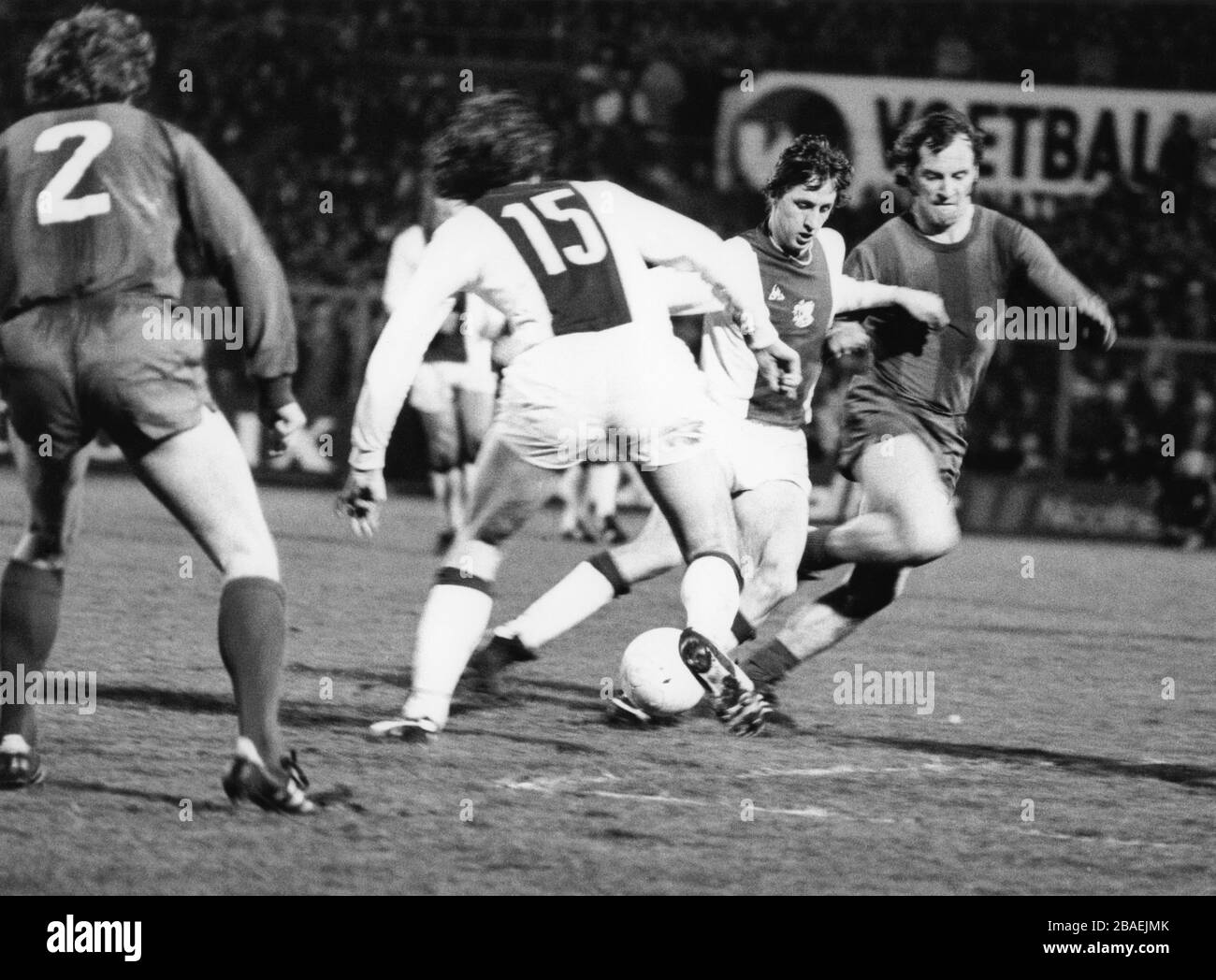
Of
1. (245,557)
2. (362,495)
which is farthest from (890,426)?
(245,557)

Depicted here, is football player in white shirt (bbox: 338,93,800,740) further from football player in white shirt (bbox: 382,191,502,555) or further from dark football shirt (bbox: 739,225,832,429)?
football player in white shirt (bbox: 382,191,502,555)

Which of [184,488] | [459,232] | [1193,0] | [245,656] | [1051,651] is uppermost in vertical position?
[1193,0]

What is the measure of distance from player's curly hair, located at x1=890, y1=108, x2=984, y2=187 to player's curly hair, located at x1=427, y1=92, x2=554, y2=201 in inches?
69.2

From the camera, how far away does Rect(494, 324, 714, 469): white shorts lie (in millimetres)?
5793

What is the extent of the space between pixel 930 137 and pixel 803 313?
775 millimetres

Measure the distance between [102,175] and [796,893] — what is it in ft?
7.75

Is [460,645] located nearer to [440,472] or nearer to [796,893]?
[796,893]

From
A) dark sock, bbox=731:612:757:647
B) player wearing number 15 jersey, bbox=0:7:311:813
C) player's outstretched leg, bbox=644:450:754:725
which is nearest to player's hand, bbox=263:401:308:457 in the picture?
player wearing number 15 jersey, bbox=0:7:311:813

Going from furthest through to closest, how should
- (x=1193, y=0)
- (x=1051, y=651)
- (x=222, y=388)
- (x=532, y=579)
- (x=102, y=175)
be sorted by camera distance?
(x=1193, y=0)
(x=222, y=388)
(x=532, y=579)
(x=1051, y=651)
(x=102, y=175)

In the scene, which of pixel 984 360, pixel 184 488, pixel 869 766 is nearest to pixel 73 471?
pixel 184 488

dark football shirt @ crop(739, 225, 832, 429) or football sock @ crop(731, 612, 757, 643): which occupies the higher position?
dark football shirt @ crop(739, 225, 832, 429)

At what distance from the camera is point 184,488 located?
480 cm

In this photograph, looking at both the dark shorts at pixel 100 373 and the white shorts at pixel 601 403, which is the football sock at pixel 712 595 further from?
the dark shorts at pixel 100 373

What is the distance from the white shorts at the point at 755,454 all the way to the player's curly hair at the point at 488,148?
1.47m
